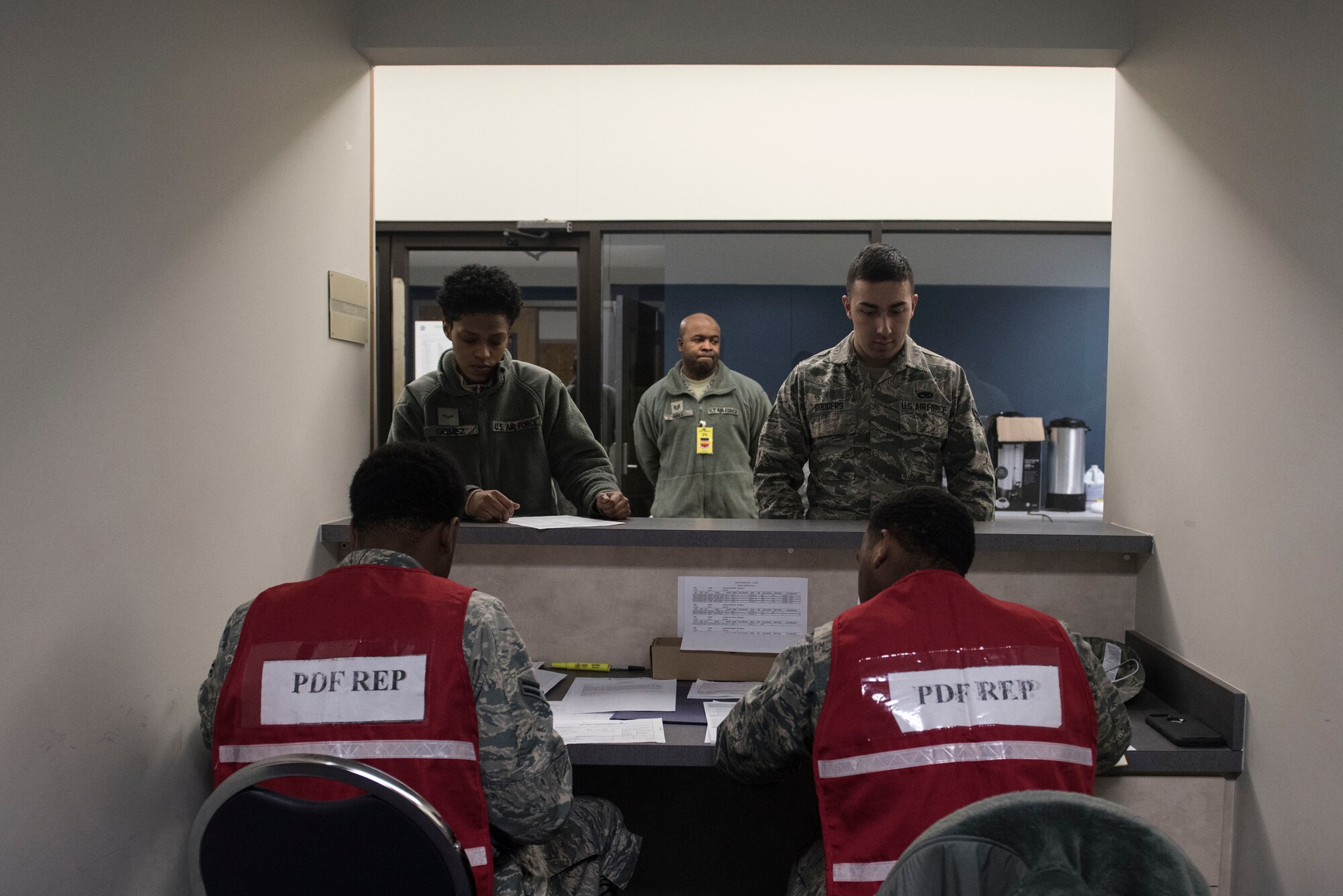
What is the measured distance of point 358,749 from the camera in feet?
4.04

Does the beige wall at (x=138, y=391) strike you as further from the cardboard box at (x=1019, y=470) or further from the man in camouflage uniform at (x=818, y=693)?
the cardboard box at (x=1019, y=470)

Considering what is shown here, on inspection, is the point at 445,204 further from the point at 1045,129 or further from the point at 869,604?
the point at 869,604

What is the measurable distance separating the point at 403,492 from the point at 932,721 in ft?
2.79

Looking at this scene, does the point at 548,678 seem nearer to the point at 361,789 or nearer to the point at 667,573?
the point at 667,573

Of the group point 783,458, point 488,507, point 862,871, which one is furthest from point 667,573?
point 862,871

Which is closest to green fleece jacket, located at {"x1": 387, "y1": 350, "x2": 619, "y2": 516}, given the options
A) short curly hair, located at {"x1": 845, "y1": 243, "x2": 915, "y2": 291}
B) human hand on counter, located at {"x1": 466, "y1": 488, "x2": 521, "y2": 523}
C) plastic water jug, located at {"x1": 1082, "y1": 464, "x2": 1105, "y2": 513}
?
human hand on counter, located at {"x1": 466, "y1": 488, "x2": 521, "y2": 523}

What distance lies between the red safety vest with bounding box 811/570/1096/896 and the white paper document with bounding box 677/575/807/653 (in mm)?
727

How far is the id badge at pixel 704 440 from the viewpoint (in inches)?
142

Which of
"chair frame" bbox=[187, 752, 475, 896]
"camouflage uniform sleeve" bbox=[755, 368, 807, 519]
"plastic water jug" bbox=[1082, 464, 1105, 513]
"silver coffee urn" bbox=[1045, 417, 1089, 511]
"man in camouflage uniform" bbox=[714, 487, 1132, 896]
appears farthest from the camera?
"plastic water jug" bbox=[1082, 464, 1105, 513]

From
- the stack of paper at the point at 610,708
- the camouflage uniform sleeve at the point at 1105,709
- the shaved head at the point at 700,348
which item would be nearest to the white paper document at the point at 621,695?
the stack of paper at the point at 610,708

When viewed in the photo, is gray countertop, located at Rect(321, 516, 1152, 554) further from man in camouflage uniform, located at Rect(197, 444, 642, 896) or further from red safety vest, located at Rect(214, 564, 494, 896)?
red safety vest, located at Rect(214, 564, 494, 896)

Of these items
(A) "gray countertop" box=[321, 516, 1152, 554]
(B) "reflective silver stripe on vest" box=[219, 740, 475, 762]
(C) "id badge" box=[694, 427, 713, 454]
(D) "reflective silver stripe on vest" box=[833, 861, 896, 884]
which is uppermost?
(C) "id badge" box=[694, 427, 713, 454]

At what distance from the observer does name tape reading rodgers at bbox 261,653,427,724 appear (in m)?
1.23

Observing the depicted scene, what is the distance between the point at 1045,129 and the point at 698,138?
4.75ft
